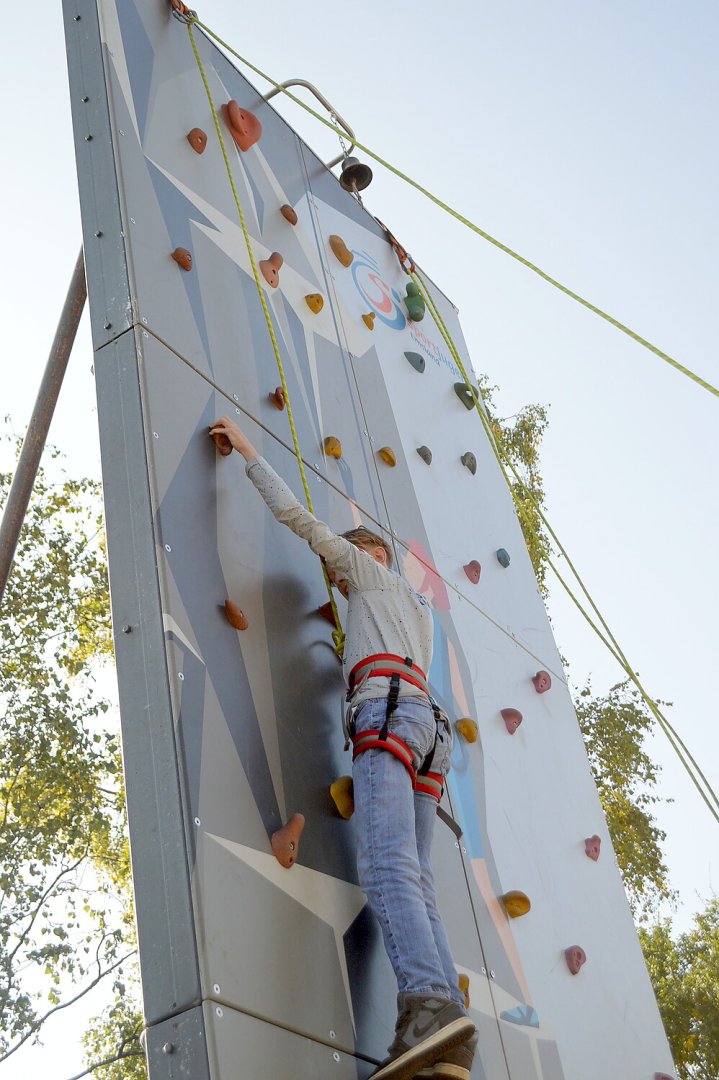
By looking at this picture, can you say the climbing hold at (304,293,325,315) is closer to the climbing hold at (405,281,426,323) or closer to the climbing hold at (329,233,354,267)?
the climbing hold at (329,233,354,267)

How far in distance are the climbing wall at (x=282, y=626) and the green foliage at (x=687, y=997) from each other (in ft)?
33.1

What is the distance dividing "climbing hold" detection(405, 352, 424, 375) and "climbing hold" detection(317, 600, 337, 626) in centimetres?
207

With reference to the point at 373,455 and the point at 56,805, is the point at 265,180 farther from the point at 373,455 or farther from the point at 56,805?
the point at 56,805

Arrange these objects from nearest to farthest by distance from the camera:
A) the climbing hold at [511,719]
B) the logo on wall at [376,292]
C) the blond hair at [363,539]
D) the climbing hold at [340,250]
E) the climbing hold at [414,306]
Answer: the blond hair at [363,539] → the climbing hold at [511,719] → the climbing hold at [340,250] → the logo on wall at [376,292] → the climbing hold at [414,306]

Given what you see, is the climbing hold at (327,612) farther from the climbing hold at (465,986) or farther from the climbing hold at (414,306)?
the climbing hold at (414,306)

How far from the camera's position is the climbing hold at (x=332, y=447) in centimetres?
370

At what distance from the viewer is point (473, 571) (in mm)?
4508

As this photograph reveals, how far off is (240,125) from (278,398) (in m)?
1.29

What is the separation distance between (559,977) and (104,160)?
2.81m

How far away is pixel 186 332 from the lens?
121 inches

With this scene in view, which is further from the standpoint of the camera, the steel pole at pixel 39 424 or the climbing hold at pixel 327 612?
the steel pole at pixel 39 424

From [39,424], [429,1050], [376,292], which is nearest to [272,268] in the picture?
[39,424]

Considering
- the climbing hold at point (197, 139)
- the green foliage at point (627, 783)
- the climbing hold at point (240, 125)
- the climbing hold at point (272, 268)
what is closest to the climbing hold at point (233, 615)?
the climbing hold at point (272, 268)

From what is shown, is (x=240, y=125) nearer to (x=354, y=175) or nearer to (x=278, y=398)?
(x=354, y=175)
